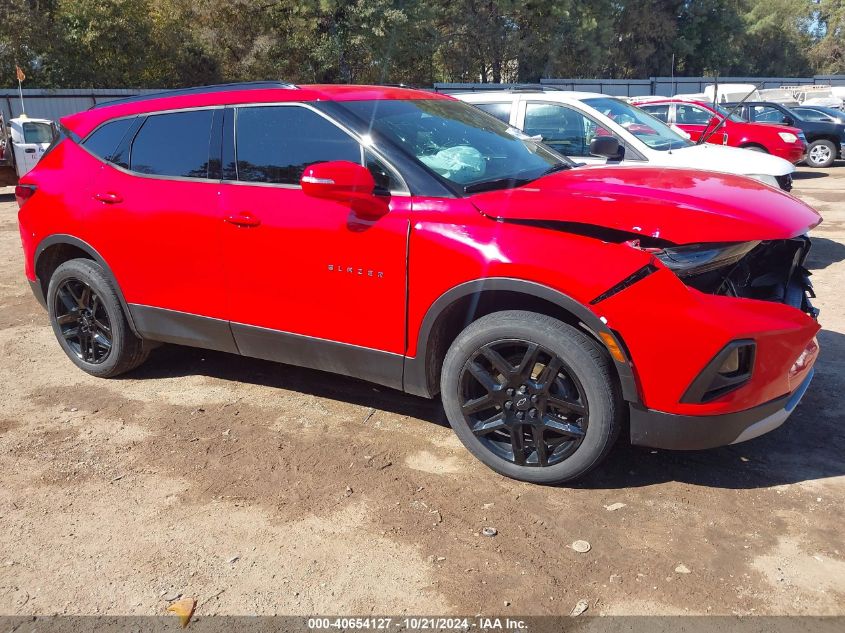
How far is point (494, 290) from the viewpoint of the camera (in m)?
3.23

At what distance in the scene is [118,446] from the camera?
3.95 metres

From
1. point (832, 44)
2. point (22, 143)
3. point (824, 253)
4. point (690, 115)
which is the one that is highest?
point (832, 44)

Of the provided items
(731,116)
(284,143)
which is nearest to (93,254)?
(284,143)

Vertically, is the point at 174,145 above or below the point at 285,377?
above

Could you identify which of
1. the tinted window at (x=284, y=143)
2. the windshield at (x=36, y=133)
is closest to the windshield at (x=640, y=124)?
the tinted window at (x=284, y=143)

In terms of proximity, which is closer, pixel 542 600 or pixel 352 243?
pixel 542 600

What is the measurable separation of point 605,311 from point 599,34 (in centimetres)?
4576

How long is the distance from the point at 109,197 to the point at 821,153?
18.0 metres

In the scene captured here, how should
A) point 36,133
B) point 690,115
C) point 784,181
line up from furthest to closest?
point 36,133 → point 690,115 → point 784,181

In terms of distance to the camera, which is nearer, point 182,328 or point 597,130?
point 182,328

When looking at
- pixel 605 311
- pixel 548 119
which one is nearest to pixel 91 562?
pixel 605 311

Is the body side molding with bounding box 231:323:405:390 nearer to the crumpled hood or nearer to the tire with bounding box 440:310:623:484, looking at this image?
the tire with bounding box 440:310:623:484

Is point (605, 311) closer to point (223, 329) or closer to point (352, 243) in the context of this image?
point (352, 243)

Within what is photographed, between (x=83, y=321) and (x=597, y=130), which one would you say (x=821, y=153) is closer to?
(x=597, y=130)
